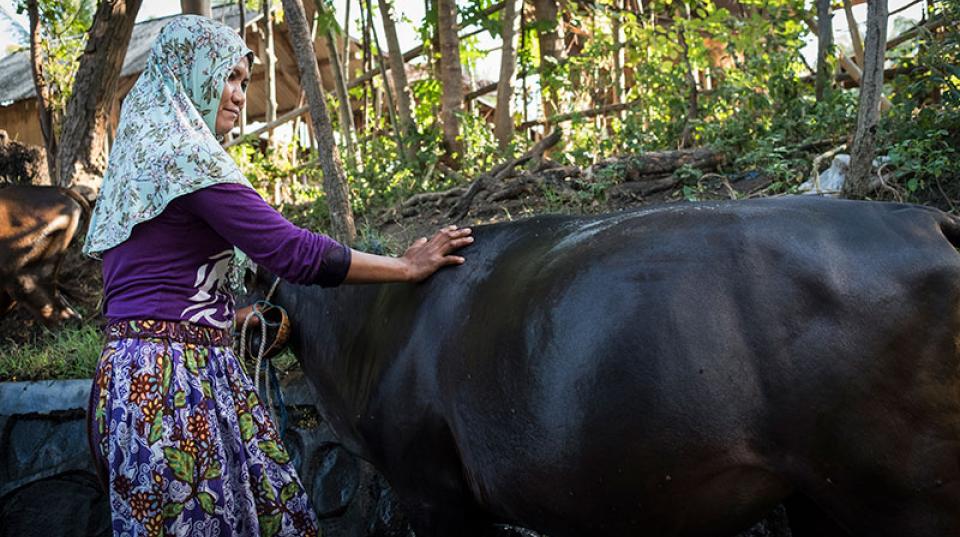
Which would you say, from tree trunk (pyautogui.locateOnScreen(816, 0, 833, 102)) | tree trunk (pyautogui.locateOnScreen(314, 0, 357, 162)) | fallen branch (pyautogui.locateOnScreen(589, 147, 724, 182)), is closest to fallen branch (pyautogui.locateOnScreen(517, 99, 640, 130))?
fallen branch (pyautogui.locateOnScreen(589, 147, 724, 182))

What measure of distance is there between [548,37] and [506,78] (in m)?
1.29

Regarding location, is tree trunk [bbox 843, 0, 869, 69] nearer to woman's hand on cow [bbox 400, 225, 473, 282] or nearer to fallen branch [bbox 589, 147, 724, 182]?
fallen branch [bbox 589, 147, 724, 182]

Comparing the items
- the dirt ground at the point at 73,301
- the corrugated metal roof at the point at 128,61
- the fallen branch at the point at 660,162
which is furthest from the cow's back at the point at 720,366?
the corrugated metal roof at the point at 128,61

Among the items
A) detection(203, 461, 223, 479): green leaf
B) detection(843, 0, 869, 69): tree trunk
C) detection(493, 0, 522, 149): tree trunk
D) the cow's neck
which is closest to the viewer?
detection(203, 461, 223, 479): green leaf

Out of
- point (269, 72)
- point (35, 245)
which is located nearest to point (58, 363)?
point (35, 245)

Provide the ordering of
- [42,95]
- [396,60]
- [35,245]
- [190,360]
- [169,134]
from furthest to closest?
1. [396,60]
2. [42,95]
3. [35,245]
4. [190,360]
5. [169,134]

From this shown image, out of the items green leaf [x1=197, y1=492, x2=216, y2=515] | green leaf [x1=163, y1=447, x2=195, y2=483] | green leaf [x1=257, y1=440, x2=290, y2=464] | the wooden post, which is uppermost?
the wooden post

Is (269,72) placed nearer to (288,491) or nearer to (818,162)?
(818,162)

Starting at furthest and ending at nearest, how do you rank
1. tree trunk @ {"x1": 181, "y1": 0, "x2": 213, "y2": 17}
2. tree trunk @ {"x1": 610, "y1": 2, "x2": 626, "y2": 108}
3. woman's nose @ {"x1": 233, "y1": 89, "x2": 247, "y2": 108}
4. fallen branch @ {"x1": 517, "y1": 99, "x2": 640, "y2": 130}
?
1. tree trunk @ {"x1": 610, "y1": 2, "x2": 626, "y2": 108}
2. fallen branch @ {"x1": 517, "y1": 99, "x2": 640, "y2": 130}
3. tree trunk @ {"x1": 181, "y1": 0, "x2": 213, "y2": 17}
4. woman's nose @ {"x1": 233, "y1": 89, "x2": 247, "y2": 108}

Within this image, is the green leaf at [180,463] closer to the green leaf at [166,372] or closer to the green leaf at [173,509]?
the green leaf at [173,509]

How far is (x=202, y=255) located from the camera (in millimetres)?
2750

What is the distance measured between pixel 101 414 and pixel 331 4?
777 cm

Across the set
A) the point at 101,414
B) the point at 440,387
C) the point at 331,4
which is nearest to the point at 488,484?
the point at 440,387

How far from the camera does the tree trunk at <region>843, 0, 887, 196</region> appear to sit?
452 centimetres
